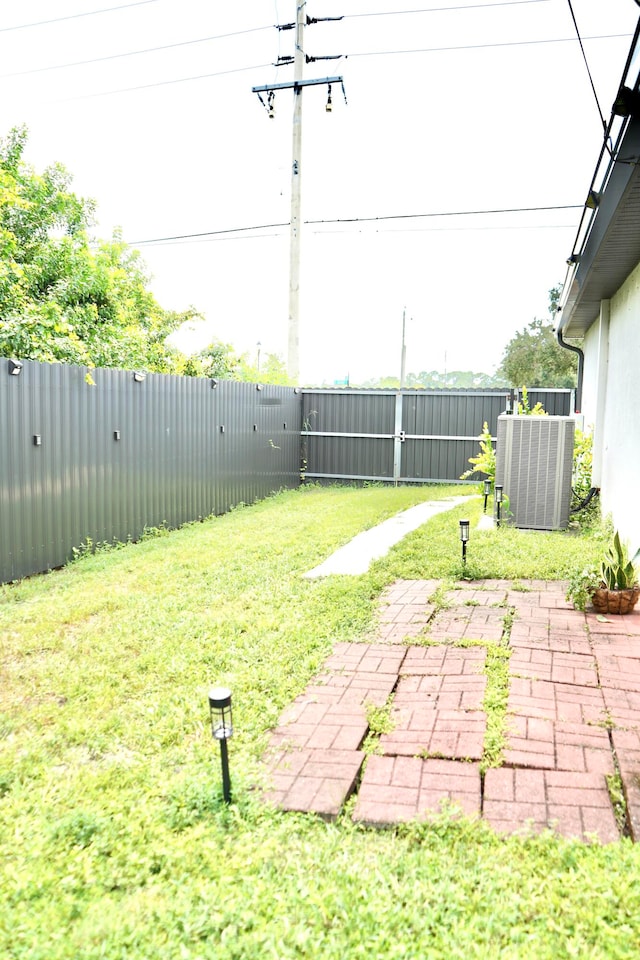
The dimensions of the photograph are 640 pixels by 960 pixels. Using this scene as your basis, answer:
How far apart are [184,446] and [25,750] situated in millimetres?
6290

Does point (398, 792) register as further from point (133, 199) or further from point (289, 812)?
point (133, 199)

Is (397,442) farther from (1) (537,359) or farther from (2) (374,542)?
(1) (537,359)

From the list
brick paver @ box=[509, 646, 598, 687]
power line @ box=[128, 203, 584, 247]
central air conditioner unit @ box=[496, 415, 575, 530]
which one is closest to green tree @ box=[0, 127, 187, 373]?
power line @ box=[128, 203, 584, 247]

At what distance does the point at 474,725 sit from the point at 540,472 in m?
4.92

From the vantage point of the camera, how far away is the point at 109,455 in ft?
24.5

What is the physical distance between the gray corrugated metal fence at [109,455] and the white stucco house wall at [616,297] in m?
4.71

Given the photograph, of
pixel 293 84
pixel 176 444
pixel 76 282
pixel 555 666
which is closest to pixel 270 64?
pixel 293 84

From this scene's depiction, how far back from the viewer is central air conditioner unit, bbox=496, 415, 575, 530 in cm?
748

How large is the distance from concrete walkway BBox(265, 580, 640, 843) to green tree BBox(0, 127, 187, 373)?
6657 millimetres

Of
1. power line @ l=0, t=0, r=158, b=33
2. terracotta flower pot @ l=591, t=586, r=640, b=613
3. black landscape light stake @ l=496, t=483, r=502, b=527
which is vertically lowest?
terracotta flower pot @ l=591, t=586, r=640, b=613

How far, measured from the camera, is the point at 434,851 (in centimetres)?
223

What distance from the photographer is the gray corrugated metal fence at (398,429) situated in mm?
12950

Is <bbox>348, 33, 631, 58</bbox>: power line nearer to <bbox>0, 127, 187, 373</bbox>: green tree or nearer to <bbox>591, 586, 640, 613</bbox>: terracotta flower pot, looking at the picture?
<bbox>0, 127, 187, 373</bbox>: green tree

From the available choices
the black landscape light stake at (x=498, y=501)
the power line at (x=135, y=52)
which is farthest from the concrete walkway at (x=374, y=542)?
the power line at (x=135, y=52)
